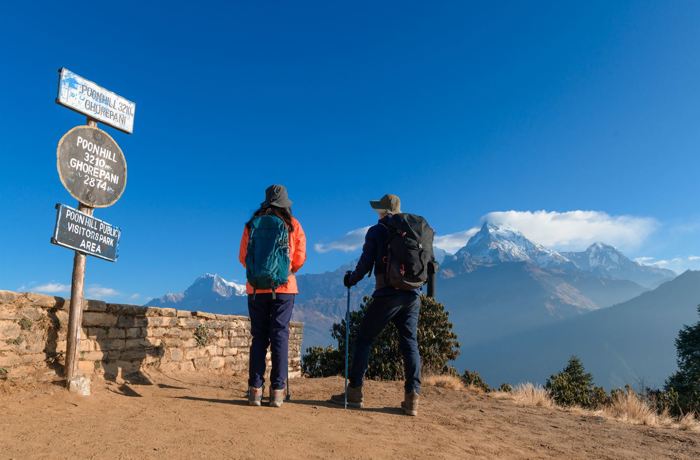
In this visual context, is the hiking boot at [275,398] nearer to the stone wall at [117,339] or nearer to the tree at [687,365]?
the stone wall at [117,339]

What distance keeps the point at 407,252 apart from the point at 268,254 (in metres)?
1.56

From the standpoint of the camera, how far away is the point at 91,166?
5637 millimetres

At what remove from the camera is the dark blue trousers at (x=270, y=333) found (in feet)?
17.3

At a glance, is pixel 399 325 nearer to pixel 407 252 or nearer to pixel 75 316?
pixel 407 252

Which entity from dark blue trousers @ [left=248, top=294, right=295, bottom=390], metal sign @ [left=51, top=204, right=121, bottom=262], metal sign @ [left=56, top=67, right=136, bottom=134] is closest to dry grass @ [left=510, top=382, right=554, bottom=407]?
dark blue trousers @ [left=248, top=294, right=295, bottom=390]

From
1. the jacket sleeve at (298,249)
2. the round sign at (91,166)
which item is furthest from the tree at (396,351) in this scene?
the round sign at (91,166)

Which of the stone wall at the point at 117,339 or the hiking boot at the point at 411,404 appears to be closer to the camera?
the stone wall at the point at 117,339

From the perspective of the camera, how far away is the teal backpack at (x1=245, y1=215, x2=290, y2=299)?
518cm

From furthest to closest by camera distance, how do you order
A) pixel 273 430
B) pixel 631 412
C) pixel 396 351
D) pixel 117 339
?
pixel 396 351 < pixel 631 412 < pixel 117 339 < pixel 273 430

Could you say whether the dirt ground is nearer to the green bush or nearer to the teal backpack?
the teal backpack

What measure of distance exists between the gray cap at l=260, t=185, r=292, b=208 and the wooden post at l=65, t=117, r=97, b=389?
2135 mm

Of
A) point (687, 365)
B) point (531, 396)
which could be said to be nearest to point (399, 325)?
point (531, 396)

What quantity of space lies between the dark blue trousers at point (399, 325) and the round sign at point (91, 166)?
3.53 m

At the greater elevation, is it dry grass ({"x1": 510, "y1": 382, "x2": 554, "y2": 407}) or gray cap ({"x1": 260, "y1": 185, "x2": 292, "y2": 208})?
gray cap ({"x1": 260, "y1": 185, "x2": 292, "y2": 208})
